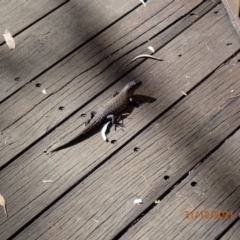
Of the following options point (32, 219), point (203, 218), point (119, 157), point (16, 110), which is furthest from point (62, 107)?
point (203, 218)

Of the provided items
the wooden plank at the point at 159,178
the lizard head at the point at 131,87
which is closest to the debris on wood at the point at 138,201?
the wooden plank at the point at 159,178

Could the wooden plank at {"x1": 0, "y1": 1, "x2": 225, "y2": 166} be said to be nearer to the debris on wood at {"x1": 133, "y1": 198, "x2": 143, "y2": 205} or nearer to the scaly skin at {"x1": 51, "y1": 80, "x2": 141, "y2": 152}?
the scaly skin at {"x1": 51, "y1": 80, "x2": 141, "y2": 152}

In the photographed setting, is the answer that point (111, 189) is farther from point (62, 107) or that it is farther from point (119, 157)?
point (62, 107)

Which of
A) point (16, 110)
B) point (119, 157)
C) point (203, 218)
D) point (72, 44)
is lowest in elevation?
point (203, 218)

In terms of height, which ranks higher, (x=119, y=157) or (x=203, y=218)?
(x=119, y=157)

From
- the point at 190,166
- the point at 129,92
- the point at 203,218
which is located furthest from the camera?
the point at 129,92

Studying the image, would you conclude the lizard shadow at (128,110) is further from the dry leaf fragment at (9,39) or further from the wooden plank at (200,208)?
Answer: the dry leaf fragment at (9,39)

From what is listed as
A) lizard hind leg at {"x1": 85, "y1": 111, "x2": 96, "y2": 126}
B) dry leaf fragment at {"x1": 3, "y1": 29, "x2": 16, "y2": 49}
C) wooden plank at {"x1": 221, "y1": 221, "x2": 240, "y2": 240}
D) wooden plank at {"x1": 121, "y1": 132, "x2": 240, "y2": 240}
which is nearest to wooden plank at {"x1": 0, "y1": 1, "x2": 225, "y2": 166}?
lizard hind leg at {"x1": 85, "y1": 111, "x2": 96, "y2": 126}
